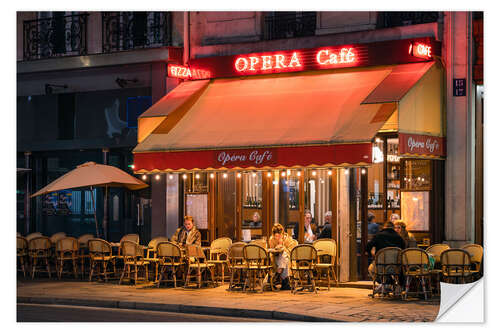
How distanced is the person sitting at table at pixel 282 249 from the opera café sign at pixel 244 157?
1600 mm

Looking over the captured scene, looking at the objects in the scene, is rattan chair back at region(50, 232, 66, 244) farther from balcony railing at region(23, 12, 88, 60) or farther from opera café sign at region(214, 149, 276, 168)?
opera café sign at region(214, 149, 276, 168)

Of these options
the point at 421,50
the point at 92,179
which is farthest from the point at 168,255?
the point at 421,50

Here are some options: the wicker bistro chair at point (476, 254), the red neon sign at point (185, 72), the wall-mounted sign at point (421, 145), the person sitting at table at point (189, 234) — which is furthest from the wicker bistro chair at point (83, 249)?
the wicker bistro chair at point (476, 254)

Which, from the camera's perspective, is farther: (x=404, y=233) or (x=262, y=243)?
(x=262, y=243)

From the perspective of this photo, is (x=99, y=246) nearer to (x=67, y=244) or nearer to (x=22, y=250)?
(x=67, y=244)

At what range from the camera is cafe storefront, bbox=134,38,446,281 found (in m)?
16.0

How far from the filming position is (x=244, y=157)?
1650cm

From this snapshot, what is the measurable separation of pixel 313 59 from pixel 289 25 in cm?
121

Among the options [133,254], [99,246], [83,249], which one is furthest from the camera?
[83,249]

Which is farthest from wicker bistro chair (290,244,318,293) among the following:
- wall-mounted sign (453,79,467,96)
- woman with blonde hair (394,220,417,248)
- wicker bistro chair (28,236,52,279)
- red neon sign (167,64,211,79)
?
wicker bistro chair (28,236,52,279)

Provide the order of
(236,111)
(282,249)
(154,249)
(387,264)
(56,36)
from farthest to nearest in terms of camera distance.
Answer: (56,36)
(154,249)
(236,111)
(282,249)
(387,264)

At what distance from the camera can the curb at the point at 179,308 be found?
13771 millimetres

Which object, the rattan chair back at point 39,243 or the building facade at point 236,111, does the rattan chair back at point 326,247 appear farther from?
the rattan chair back at point 39,243

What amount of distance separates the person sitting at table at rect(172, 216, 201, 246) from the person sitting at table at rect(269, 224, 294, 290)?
1802 mm
